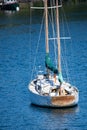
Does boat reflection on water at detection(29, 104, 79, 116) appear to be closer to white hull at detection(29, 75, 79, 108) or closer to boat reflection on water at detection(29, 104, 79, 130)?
boat reflection on water at detection(29, 104, 79, 130)

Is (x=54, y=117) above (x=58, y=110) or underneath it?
above

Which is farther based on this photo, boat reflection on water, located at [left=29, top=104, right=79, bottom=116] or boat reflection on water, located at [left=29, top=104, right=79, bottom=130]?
boat reflection on water, located at [left=29, top=104, right=79, bottom=116]

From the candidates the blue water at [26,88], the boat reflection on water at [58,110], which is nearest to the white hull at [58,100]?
the boat reflection on water at [58,110]

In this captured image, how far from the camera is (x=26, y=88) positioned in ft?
221

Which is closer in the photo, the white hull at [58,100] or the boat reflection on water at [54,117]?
the boat reflection on water at [54,117]

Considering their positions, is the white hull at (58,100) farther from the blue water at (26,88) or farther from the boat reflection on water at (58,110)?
the blue water at (26,88)

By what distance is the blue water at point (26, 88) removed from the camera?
176 feet

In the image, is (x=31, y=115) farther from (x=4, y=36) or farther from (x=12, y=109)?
(x=4, y=36)

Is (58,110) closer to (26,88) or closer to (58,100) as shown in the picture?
(58,100)

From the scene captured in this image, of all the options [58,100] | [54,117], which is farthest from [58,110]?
[54,117]

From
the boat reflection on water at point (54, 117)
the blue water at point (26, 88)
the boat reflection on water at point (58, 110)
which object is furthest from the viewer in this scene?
the boat reflection on water at point (58, 110)

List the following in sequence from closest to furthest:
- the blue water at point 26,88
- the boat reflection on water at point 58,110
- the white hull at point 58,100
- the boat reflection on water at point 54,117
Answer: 1. the boat reflection on water at point 54,117
2. the blue water at point 26,88
3. the boat reflection on water at point 58,110
4. the white hull at point 58,100

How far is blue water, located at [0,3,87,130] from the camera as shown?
176ft

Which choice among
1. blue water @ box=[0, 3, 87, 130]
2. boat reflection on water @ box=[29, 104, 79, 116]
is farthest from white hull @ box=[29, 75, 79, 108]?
blue water @ box=[0, 3, 87, 130]
